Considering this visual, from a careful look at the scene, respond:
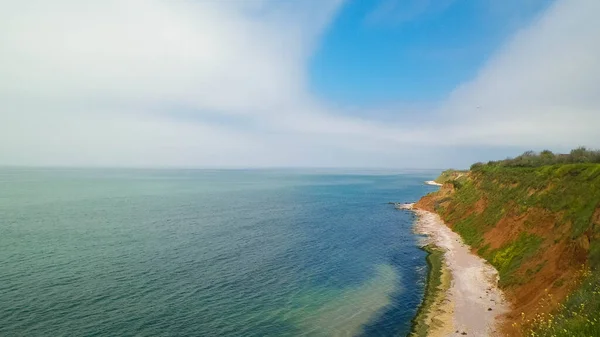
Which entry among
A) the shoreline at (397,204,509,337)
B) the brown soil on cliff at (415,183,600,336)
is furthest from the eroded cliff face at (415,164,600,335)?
the shoreline at (397,204,509,337)

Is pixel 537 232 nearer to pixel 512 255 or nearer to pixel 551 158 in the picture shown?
pixel 512 255

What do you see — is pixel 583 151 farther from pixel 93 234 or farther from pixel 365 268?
pixel 93 234

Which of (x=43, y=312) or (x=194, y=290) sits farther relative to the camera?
(x=194, y=290)

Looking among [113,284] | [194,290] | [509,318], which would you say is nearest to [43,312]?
[113,284]

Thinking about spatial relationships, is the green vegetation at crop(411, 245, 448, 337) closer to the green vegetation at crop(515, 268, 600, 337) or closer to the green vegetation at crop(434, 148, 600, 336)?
the green vegetation at crop(434, 148, 600, 336)

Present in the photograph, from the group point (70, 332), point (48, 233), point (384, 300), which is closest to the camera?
point (70, 332)

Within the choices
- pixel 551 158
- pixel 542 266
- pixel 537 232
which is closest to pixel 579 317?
pixel 542 266
